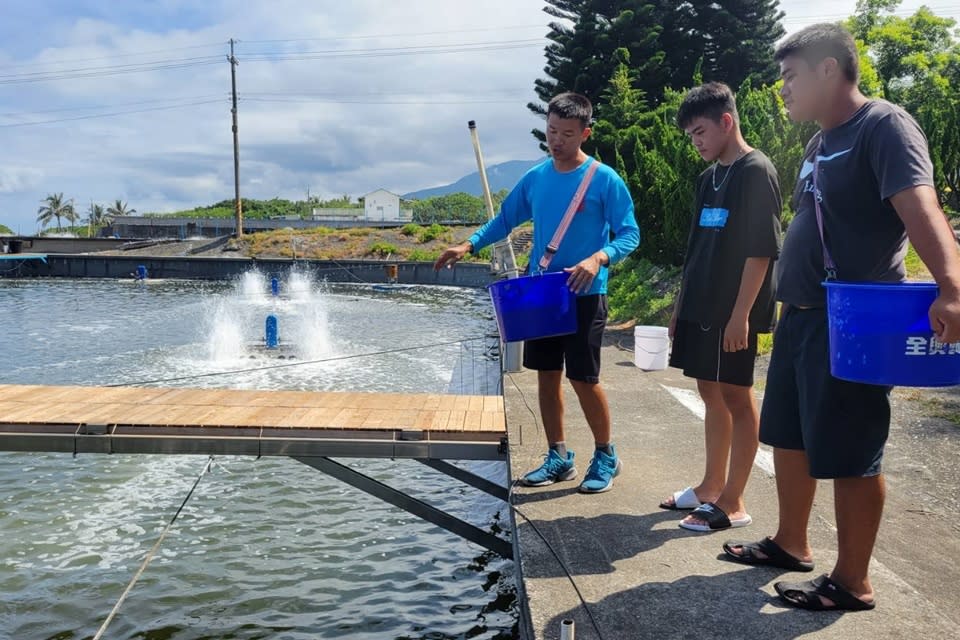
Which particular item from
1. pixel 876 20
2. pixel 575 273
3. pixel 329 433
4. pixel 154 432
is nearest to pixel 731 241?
pixel 575 273

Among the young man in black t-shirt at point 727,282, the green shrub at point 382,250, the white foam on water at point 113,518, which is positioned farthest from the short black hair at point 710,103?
the green shrub at point 382,250

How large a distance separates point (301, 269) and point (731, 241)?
4262 centimetres

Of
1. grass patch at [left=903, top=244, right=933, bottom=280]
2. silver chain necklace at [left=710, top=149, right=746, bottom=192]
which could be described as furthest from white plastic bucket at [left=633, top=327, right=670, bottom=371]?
grass patch at [left=903, top=244, right=933, bottom=280]

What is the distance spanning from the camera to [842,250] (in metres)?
2.57

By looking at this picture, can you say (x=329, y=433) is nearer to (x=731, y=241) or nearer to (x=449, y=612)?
(x=449, y=612)

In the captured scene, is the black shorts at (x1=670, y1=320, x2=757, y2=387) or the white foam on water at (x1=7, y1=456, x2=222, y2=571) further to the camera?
the white foam on water at (x1=7, y1=456, x2=222, y2=571)

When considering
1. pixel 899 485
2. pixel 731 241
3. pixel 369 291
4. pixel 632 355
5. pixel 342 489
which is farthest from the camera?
pixel 369 291

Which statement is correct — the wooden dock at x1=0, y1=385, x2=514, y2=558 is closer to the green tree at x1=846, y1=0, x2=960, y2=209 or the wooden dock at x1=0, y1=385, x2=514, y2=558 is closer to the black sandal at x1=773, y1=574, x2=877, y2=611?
the black sandal at x1=773, y1=574, x2=877, y2=611

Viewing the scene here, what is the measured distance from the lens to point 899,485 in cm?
513

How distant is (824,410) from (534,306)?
57.9 inches

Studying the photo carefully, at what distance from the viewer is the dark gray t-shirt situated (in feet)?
7.64

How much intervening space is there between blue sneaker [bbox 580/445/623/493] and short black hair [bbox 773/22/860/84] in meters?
2.20

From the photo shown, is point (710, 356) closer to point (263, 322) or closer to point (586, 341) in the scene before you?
point (586, 341)

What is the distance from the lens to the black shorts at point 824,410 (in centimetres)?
251
